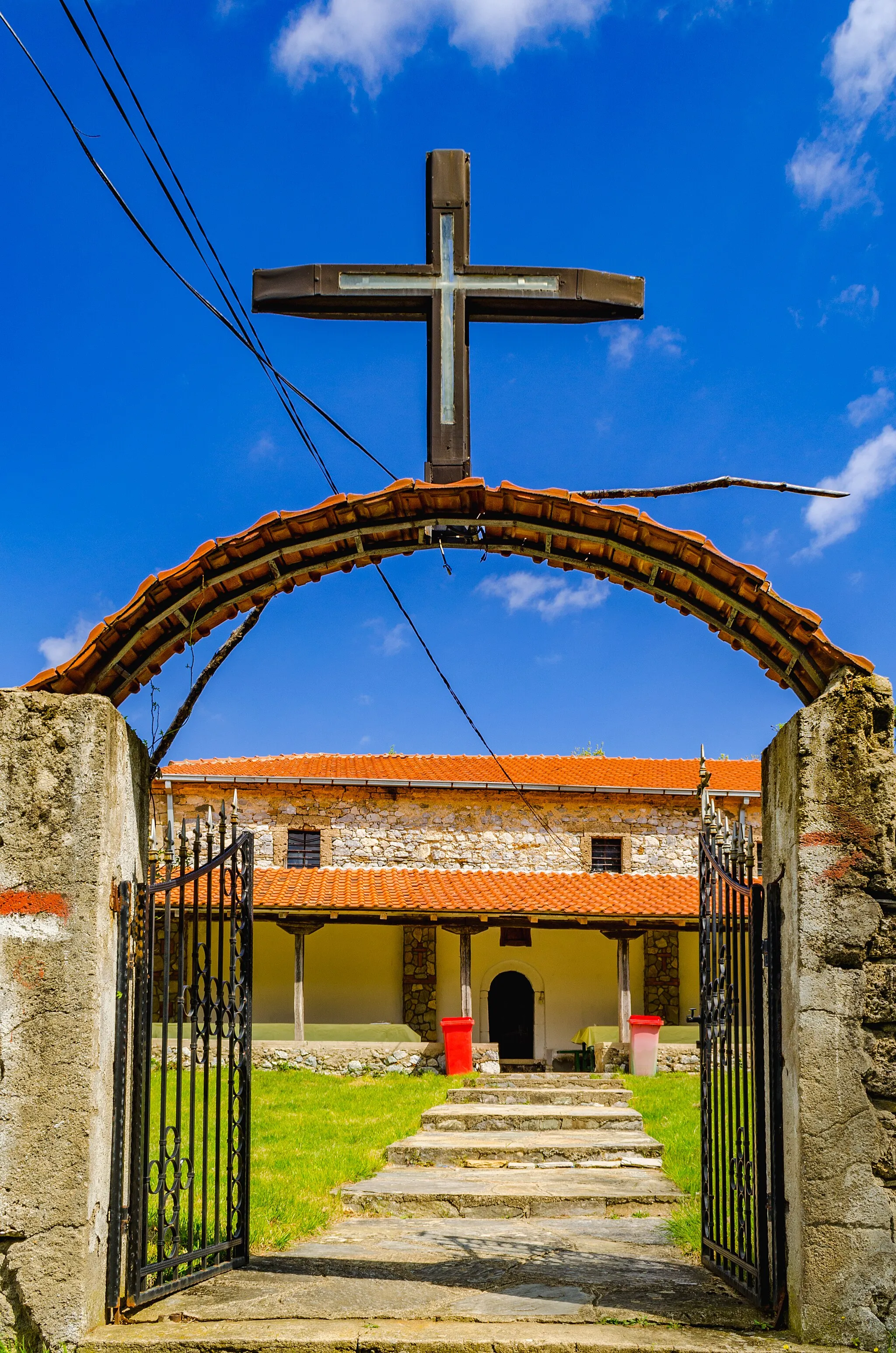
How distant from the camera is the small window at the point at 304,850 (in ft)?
69.9

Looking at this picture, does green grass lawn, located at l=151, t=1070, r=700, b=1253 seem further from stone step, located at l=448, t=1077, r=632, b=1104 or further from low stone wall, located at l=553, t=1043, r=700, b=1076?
low stone wall, located at l=553, t=1043, r=700, b=1076

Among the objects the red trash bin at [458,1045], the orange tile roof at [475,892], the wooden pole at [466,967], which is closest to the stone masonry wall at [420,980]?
the orange tile roof at [475,892]

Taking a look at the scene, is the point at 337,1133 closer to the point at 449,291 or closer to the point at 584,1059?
the point at 449,291

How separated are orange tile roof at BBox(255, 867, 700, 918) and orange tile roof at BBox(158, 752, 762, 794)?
1608mm

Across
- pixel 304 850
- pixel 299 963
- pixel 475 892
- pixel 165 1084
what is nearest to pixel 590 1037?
pixel 475 892

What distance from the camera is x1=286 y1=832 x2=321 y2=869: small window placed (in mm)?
21297

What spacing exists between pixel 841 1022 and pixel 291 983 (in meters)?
17.0

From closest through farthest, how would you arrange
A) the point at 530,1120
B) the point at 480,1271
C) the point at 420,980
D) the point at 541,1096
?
1. the point at 480,1271
2. the point at 530,1120
3. the point at 541,1096
4. the point at 420,980

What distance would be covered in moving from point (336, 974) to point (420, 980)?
1.50 m

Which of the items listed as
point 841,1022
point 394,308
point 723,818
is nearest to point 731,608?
point 723,818

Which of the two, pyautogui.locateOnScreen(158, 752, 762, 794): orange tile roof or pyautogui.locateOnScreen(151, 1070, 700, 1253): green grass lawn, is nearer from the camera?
pyautogui.locateOnScreen(151, 1070, 700, 1253): green grass lawn

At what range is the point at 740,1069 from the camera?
521cm

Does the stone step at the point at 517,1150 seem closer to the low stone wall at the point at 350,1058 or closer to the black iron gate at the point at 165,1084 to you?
the black iron gate at the point at 165,1084

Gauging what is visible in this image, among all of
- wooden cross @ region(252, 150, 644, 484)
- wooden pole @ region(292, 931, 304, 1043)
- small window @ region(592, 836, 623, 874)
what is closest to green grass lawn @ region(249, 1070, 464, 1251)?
wooden pole @ region(292, 931, 304, 1043)
